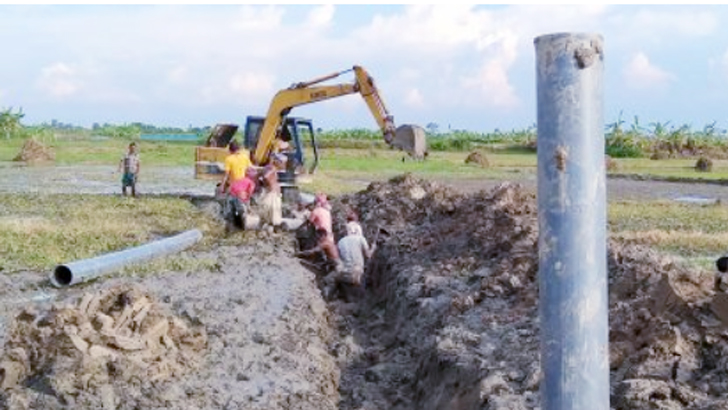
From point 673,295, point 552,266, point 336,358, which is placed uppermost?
point 552,266

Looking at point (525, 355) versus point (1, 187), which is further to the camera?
point (1, 187)

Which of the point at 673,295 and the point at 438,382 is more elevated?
the point at 673,295

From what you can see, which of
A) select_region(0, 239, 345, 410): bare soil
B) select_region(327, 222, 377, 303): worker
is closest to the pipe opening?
select_region(0, 239, 345, 410): bare soil

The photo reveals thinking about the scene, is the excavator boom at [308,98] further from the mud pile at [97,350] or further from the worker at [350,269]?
the mud pile at [97,350]

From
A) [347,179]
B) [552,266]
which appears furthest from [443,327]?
[347,179]

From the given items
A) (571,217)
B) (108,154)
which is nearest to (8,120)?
(108,154)

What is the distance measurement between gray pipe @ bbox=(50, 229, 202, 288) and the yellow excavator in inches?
208

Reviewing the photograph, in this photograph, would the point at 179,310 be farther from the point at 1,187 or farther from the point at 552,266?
the point at 1,187

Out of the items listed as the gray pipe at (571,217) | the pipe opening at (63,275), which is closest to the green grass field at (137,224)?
the pipe opening at (63,275)

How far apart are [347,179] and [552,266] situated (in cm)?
3705

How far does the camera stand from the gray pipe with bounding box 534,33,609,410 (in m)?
2.61

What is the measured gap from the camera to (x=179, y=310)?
34.6ft

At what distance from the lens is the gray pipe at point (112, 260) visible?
42.6 ft

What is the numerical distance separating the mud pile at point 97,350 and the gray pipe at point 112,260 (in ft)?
11.8
